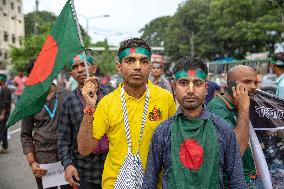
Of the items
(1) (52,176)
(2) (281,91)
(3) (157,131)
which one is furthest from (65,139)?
(2) (281,91)

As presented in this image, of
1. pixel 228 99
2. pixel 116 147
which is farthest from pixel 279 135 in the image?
pixel 116 147

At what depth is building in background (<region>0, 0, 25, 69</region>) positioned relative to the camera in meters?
47.9

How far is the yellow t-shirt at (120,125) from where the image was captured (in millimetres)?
3172

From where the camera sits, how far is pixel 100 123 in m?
3.20

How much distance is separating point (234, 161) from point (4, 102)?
8.59 metres

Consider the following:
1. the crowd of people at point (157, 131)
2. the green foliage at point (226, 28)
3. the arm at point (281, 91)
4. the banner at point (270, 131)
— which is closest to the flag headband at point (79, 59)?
the crowd of people at point (157, 131)

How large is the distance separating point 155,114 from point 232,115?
24.1 inches

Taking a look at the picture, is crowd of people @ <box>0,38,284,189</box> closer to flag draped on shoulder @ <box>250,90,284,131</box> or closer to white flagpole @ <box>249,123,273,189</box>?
white flagpole @ <box>249,123,273,189</box>

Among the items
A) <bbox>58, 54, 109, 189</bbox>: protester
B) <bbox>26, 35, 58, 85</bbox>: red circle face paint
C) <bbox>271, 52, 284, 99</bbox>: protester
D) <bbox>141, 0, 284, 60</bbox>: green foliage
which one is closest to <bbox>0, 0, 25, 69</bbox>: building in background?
<bbox>141, 0, 284, 60</bbox>: green foliage

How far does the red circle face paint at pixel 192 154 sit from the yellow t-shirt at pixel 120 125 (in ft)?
1.43

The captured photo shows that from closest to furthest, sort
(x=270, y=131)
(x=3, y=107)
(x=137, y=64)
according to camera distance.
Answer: (x=137, y=64) < (x=270, y=131) < (x=3, y=107)

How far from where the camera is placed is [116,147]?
3.19 m

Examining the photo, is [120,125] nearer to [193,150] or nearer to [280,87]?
[193,150]

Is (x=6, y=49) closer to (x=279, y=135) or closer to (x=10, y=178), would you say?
(x=10, y=178)
